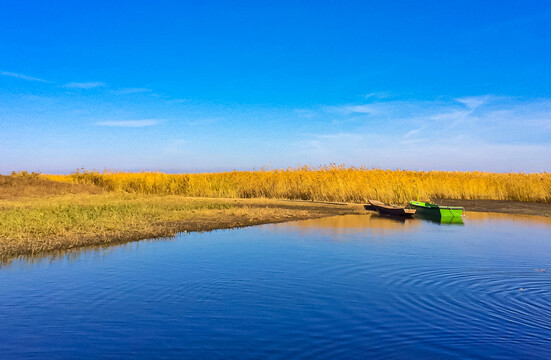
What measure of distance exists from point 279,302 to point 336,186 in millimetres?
22144

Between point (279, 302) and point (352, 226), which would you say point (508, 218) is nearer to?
point (352, 226)

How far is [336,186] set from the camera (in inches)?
1129

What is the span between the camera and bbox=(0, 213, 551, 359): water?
5.24 meters

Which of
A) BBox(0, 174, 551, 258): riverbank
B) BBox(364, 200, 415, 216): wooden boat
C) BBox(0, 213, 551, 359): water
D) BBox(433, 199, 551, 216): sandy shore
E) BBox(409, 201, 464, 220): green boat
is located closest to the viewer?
BBox(0, 213, 551, 359): water

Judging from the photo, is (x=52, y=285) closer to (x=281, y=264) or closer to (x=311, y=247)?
(x=281, y=264)

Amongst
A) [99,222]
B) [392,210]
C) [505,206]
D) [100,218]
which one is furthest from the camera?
[505,206]

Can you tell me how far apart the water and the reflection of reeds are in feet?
53.1

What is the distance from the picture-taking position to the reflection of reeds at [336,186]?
2839 centimetres

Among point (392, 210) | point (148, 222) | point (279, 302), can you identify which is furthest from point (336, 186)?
point (279, 302)

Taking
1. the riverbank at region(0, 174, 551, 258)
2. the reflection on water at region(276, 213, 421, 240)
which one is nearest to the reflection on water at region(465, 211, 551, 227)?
the riverbank at region(0, 174, 551, 258)

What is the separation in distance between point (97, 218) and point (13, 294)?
306 inches

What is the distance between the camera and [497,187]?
30.6 m

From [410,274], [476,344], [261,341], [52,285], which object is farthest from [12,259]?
[476,344]

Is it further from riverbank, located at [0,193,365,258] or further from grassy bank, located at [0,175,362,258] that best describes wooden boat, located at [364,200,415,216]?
riverbank, located at [0,193,365,258]
